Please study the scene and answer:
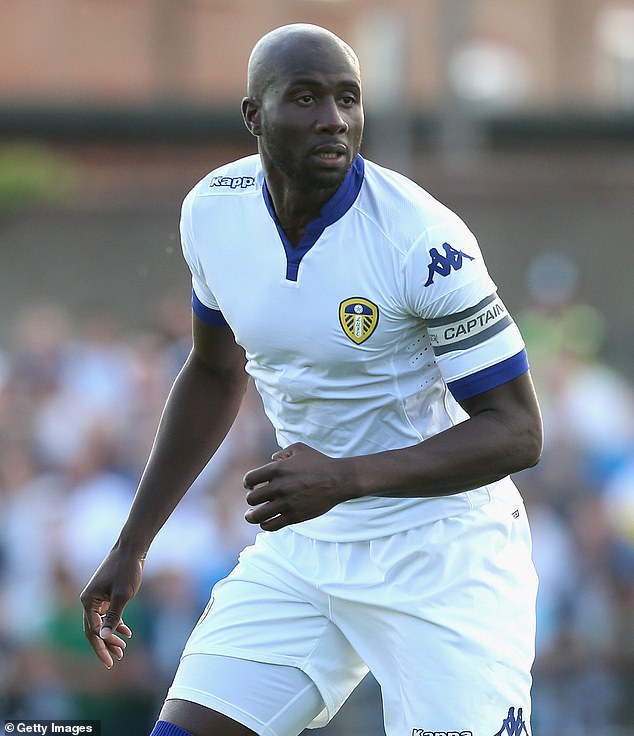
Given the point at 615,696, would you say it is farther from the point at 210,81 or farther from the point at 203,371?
the point at 210,81

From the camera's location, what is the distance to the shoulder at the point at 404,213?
3525 millimetres

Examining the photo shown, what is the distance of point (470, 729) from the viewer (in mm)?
3609

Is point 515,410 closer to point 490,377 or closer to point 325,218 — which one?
point 490,377

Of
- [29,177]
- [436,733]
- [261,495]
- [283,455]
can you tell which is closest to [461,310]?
[283,455]

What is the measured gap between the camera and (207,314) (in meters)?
4.16

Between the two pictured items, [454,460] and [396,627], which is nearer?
[454,460]

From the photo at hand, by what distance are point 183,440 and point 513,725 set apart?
128cm

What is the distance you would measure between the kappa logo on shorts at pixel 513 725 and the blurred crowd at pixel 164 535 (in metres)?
3.49

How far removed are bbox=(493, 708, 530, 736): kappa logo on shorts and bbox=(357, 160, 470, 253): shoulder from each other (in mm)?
1222

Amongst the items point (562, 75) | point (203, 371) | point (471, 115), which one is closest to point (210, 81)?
point (471, 115)

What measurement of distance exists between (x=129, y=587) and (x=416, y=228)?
1.33 meters

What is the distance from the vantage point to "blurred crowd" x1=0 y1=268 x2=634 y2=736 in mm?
7645

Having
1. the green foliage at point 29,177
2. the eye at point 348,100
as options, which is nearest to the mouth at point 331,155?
A: the eye at point 348,100

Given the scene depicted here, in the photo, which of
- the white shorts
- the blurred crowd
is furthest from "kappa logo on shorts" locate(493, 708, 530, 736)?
the blurred crowd
